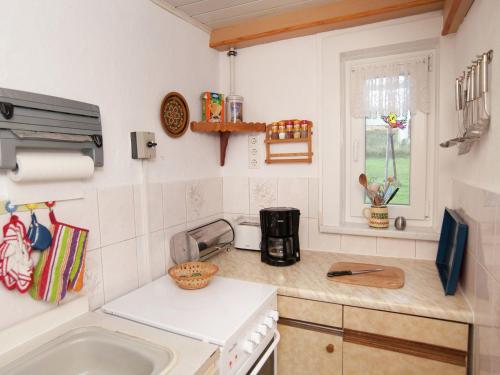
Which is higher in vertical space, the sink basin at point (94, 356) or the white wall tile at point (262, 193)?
the white wall tile at point (262, 193)

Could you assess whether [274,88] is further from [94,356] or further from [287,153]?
[94,356]

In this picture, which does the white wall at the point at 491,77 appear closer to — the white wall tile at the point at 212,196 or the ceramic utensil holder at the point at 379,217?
the ceramic utensil holder at the point at 379,217

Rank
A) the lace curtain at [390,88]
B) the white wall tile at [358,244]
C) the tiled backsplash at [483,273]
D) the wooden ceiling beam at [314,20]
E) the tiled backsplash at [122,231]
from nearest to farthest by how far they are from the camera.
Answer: the tiled backsplash at [483,273] < the tiled backsplash at [122,231] < the wooden ceiling beam at [314,20] < the lace curtain at [390,88] < the white wall tile at [358,244]

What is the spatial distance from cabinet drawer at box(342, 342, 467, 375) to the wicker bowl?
0.66m

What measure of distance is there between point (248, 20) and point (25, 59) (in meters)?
1.25

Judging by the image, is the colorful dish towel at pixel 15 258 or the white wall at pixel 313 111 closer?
the colorful dish towel at pixel 15 258

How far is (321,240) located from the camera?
1.98 meters

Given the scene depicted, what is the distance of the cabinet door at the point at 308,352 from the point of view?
140 cm

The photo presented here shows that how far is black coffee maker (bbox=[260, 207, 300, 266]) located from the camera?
5.57 feet

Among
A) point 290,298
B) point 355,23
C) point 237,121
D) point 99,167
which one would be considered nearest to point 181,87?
point 237,121

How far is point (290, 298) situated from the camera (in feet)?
4.76

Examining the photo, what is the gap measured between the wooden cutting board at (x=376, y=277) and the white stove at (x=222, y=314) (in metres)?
0.37

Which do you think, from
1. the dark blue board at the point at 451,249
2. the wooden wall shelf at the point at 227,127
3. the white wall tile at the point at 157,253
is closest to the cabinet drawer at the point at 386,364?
the dark blue board at the point at 451,249

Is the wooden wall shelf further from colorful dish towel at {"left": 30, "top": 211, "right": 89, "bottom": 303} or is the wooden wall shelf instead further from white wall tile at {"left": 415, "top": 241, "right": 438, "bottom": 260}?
white wall tile at {"left": 415, "top": 241, "right": 438, "bottom": 260}
